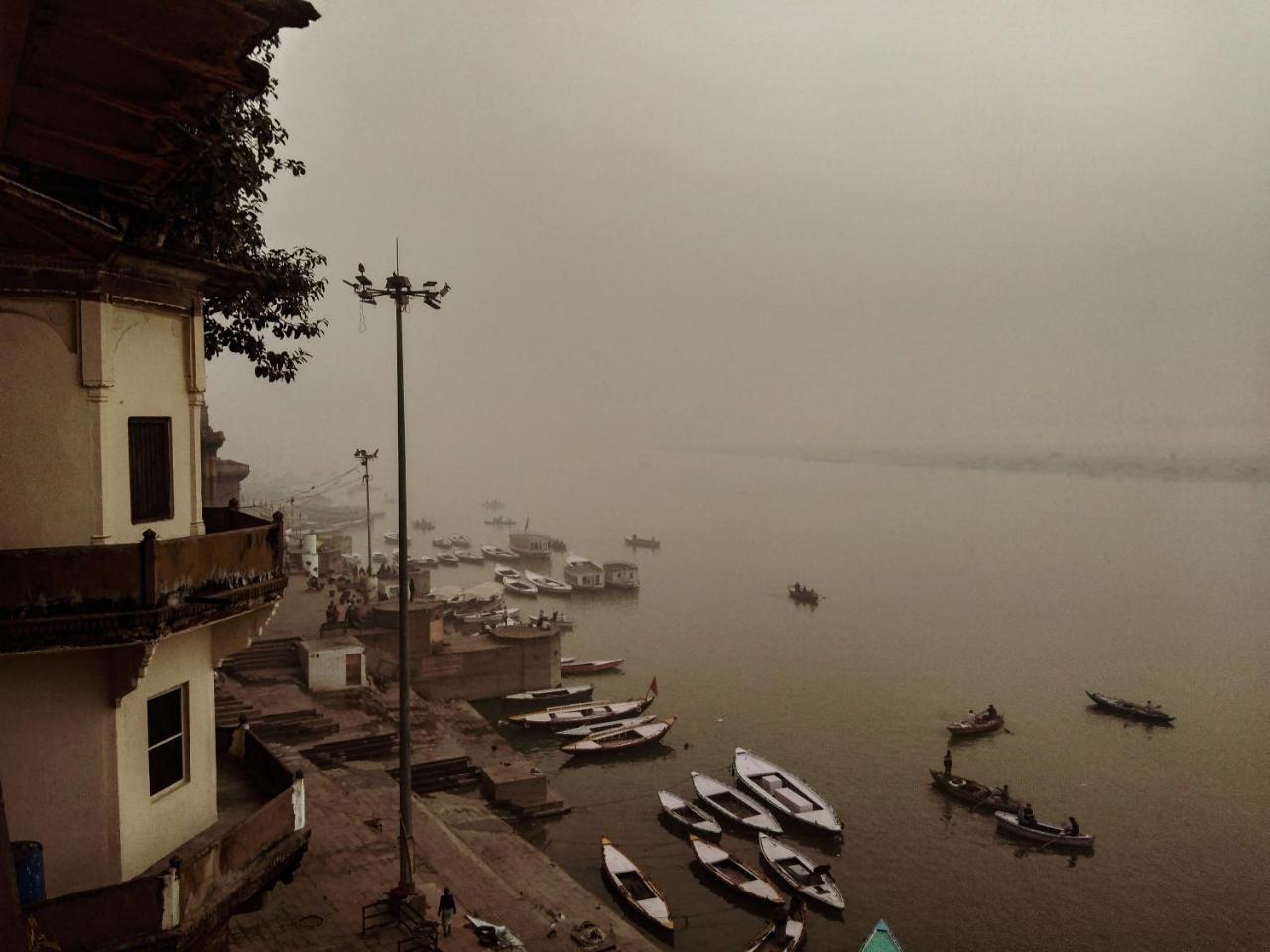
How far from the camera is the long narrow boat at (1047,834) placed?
31156 mm

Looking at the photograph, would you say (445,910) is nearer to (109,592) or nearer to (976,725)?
(109,592)

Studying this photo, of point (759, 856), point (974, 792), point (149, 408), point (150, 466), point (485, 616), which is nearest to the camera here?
point (149, 408)

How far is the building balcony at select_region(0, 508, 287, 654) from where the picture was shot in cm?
724

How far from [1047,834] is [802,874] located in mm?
10437

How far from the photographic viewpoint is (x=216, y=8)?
4.44 meters

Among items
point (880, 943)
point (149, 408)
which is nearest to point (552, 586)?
point (880, 943)

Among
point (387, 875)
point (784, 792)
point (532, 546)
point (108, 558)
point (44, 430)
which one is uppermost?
point (44, 430)

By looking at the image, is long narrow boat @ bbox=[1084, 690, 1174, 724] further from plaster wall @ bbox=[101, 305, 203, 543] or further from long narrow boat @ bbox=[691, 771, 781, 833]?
plaster wall @ bbox=[101, 305, 203, 543]

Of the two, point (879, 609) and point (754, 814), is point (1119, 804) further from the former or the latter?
point (879, 609)

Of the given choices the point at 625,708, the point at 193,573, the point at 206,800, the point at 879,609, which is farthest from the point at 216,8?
the point at 879,609

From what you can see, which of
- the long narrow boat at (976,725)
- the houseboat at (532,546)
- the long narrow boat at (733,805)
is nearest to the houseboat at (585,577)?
the houseboat at (532,546)

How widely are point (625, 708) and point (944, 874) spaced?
1700cm

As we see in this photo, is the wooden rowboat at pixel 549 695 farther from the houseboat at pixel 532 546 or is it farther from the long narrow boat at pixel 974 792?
the houseboat at pixel 532 546

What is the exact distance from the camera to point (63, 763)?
816cm
